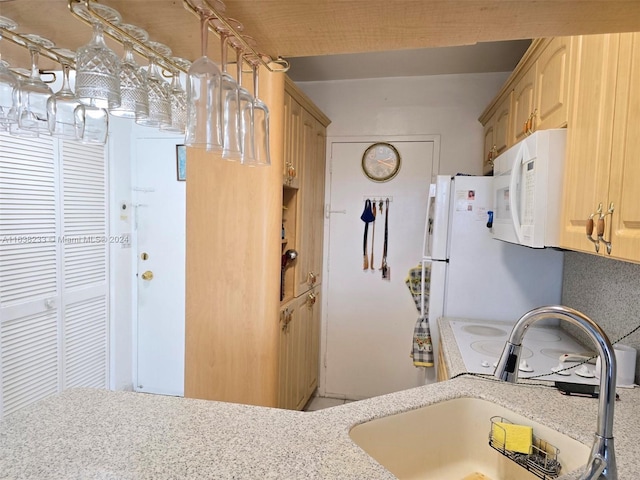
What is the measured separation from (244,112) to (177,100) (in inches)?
8.9

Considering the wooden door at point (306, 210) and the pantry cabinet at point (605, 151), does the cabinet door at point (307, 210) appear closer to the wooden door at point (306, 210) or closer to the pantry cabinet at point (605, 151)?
the wooden door at point (306, 210)

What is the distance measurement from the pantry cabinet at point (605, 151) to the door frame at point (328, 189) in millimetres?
1656

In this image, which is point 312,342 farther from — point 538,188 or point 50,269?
point 538,188

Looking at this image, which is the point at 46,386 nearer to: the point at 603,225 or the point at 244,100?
the point at 244,100

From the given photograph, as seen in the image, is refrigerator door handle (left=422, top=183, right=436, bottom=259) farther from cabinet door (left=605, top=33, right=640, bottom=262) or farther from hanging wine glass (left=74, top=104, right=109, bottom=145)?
hanging wine glass (left=74, top=104, right=109, bottom=145)

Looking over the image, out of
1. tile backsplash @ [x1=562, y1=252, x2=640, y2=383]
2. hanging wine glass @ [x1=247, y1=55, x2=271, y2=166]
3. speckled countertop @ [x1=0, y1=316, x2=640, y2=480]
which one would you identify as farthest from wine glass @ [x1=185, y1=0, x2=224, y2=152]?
tile backsplash @ [x1=562, y1=252, x2=640, y2=383]

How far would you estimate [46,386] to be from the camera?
7.69 ft

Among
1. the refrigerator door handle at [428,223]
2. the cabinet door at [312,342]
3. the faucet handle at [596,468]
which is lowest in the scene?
the cabinet door at [312,342]

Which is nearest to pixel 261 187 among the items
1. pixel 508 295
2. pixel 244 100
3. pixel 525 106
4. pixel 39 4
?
pixel 244 100

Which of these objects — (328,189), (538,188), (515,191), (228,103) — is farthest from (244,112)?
(328,189)

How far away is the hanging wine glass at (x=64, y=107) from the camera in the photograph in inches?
35.8

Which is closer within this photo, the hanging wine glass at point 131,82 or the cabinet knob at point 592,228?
the hanging wine glass at point 131,82

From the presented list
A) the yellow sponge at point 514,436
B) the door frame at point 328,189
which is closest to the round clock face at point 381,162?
the door frame at point 328,189

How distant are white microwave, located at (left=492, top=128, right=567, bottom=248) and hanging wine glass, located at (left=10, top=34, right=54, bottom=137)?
5.16 ft
